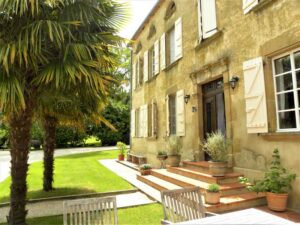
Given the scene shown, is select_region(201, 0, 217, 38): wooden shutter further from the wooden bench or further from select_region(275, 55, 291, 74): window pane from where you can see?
the wooden bench

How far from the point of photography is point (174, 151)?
29.3 ft

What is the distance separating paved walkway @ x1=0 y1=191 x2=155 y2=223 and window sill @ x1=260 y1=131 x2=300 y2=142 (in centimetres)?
331

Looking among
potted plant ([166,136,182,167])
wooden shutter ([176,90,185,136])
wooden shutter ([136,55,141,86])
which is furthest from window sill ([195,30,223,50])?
wooden shutter ([136,55,141,86])

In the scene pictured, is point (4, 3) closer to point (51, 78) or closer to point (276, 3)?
point (51, 78)

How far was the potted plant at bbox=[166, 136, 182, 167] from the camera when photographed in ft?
28.7

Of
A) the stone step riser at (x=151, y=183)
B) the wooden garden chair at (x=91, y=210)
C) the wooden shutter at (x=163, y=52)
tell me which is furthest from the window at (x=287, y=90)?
the wooden shutter at (x=163, y=52)

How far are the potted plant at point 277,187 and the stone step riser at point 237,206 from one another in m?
0.31

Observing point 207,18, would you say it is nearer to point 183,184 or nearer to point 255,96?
point 255,96

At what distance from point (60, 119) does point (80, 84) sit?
2717 millimetres

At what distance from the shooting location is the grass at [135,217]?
4.96 meters

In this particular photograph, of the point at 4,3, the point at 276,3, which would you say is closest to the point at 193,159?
the point at 276,3

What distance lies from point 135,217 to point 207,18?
6524mm

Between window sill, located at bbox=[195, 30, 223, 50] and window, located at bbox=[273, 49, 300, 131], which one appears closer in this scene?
window, located at bbox=[273, 49, 300, 131]

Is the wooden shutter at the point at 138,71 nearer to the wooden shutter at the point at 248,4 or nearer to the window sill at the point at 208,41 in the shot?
the window sill at the point at 208,41
